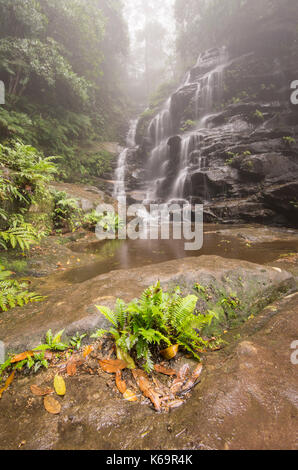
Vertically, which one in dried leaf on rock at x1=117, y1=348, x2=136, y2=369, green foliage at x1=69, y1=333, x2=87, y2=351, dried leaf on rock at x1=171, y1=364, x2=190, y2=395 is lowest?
dried leaf on rock at x1=171, y1=364, x2=190, y2=395

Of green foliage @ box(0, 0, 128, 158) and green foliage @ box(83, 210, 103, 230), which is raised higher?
green foliage @ box(0, 0, 128, 158)

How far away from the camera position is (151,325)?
1.66 meters

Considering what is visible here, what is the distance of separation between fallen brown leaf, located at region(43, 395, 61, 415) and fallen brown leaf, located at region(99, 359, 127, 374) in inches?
13.9

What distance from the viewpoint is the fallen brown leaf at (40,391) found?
124 centimetres

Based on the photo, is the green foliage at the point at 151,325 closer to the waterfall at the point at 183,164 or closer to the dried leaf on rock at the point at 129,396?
the dried leaf on rock at the point at 129,396

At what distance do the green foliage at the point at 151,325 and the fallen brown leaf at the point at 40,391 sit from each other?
0.44m

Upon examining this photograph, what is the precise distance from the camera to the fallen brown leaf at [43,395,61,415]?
1.13m

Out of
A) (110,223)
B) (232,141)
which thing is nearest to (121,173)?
(232,141)

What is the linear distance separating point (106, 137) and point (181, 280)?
1894 cm

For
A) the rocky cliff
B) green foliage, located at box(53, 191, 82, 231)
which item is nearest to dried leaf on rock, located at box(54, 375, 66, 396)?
green foliage, located at box(53, 191, 82, 231)

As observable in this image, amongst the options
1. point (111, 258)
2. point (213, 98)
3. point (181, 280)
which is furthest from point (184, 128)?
point (181, 280)

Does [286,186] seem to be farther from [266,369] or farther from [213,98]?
[213,98]

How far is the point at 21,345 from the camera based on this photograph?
157cm

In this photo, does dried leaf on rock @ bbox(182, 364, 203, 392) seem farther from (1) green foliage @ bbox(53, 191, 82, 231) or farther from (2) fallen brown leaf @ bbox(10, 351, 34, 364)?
(1) green foliage @ bbox(53, 191, 82, 231)
